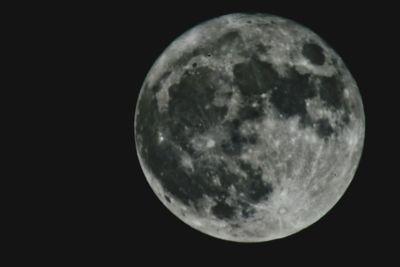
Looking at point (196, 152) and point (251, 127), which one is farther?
point (196, 152)

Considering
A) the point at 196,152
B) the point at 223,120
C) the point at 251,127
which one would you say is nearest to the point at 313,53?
the point at 251,127

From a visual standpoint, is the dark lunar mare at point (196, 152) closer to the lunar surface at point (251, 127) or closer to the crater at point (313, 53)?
the lunar surface at point (251, 127)

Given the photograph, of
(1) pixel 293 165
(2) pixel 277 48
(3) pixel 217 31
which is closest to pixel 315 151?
(1) pixel 293 165

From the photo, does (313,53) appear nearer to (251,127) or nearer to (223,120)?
(251,127)

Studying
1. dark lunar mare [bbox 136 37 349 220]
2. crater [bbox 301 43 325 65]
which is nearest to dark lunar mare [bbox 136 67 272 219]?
dark lunar mare [bbox 136 37 349 220]

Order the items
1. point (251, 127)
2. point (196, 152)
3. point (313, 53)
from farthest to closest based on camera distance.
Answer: point (313, 53) → point (196, 152) → point (251, 127)

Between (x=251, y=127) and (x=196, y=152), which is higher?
(x=251, y=127)

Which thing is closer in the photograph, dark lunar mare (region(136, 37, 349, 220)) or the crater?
dark lunar mare (region(136, 37, 349, 220))

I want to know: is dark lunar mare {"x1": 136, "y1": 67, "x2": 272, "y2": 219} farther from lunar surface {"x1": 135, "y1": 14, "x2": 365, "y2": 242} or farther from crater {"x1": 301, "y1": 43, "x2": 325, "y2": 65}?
crater {"x1": 301, "y1": 43, "x2": 325, "y2": 65}
